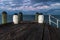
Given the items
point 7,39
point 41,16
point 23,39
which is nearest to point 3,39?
point 7,39

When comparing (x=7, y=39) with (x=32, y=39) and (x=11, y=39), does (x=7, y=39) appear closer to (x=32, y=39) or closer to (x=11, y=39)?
(x=11, y=39)

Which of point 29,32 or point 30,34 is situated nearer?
point 30,34

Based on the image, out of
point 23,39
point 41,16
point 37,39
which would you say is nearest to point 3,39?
point 23,39

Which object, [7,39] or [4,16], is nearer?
[7,39]

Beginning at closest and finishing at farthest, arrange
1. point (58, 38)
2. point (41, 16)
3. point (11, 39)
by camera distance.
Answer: point (11, 39), point (58, 38), point (41, 16)

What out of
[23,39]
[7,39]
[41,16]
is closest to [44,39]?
[23,39]

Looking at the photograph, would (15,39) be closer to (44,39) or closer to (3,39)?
(3,39)

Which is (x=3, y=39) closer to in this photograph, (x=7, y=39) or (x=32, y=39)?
(x=7, y=39)

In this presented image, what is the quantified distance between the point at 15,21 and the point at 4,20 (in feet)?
2.83

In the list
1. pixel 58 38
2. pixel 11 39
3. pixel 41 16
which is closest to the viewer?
pixel 11 39

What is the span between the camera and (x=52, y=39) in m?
9.39

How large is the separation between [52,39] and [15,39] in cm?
159

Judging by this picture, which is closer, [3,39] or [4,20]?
[3,39]

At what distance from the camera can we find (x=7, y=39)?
353 inches
